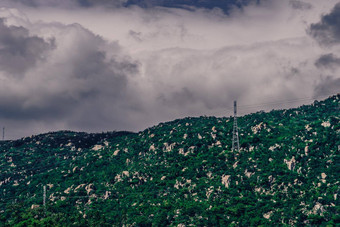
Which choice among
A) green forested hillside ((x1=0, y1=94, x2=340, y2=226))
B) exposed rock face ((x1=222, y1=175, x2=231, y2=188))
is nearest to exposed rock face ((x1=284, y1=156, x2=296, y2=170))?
green forested hillside ((x1=0, y1=94, x2=340, y2=226))

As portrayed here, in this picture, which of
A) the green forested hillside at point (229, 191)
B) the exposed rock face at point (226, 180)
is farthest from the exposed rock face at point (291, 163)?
the exposed rock face at point (226, 180)

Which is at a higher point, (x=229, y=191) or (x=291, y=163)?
(x=291, y=163)

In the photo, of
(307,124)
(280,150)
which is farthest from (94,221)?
(307,124)

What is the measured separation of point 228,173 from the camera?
592ft

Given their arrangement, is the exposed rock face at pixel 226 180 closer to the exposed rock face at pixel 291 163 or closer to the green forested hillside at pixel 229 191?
the green forested hillside at pixel 229 191

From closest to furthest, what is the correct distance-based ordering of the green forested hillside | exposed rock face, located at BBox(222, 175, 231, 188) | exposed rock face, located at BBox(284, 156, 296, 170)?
the green forested hillside → exposed rock face, located at BBox(284, 156, 296, 170) → exposed rock face, located at BBox(222, 175, 231, 188)

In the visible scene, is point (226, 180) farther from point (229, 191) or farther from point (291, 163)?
point (291, 163)

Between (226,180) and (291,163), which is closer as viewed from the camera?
(291,163)

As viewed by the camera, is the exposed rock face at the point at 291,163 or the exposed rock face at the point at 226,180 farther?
the exposed rock face at the point at 226,180

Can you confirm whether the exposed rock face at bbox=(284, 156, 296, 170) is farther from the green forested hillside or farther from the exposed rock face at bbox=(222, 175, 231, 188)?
the exposed rock face at bbox=(222, 175, 231, 188)

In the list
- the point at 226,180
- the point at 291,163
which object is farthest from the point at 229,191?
the point at 291,163

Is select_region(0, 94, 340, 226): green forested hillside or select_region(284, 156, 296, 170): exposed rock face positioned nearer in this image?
select_region(0, 94, 340, 226): green forested hillside

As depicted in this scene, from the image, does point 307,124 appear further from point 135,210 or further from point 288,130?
point 135,210

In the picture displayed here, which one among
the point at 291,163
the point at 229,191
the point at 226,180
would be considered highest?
the point at 291,163
